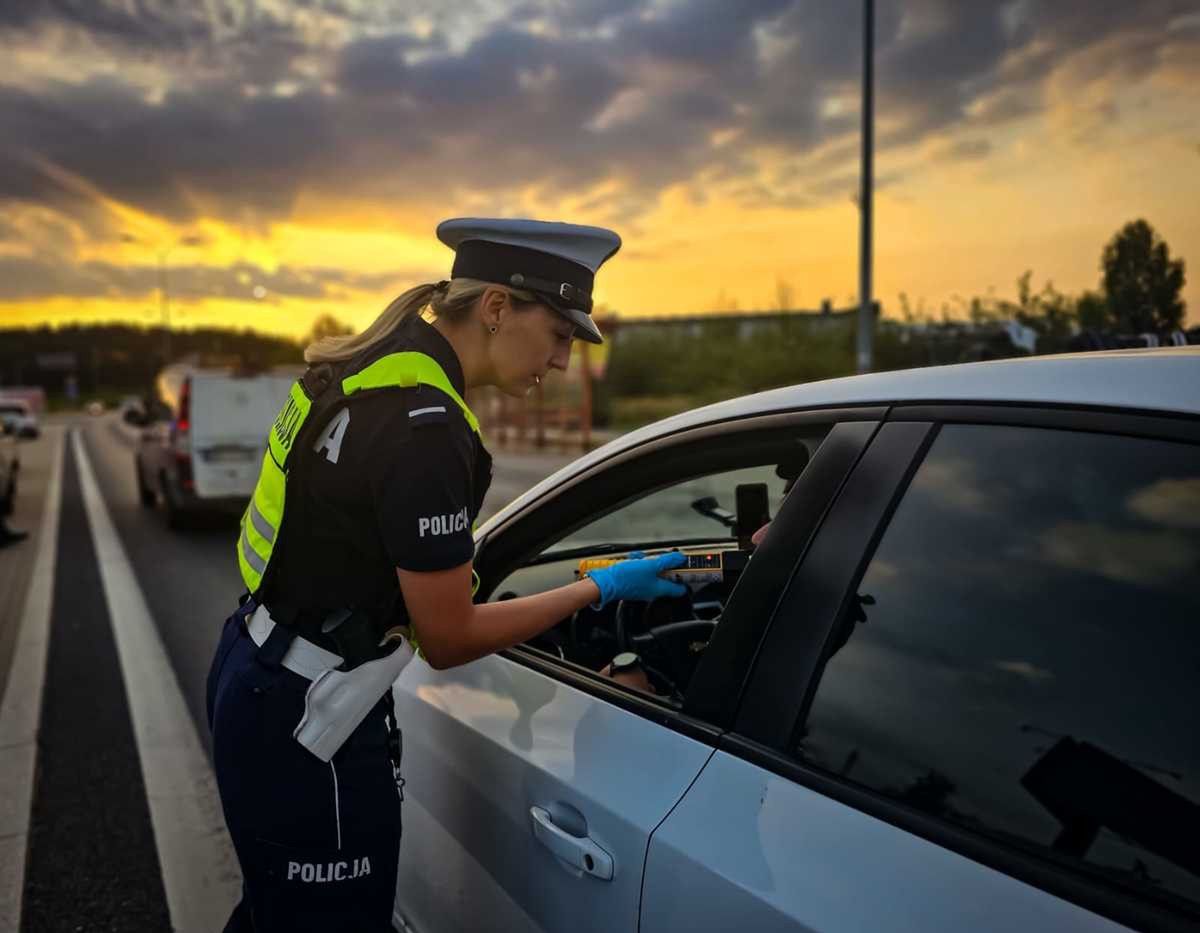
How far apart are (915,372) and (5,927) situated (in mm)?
3116

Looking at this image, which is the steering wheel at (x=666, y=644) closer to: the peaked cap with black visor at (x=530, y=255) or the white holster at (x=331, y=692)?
the white holster at (x=331, y=692)

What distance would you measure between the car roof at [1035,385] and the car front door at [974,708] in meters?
0.03

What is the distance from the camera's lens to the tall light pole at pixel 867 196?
14.0 m

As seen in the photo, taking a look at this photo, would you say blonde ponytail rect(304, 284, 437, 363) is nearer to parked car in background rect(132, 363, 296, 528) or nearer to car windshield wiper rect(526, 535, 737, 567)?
car windshield wiper rect(526, 535, 737, 567)

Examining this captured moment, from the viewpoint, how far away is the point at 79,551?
32.1 ft

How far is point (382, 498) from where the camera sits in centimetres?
136

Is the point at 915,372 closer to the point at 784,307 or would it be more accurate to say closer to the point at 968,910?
the point at 968,910

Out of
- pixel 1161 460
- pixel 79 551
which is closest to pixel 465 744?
pixel 1161 460

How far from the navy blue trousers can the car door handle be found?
284 millimetres

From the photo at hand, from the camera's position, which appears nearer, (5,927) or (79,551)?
(5,927)

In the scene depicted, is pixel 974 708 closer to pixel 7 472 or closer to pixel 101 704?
pixel 101 704

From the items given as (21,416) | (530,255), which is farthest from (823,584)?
(21,416)

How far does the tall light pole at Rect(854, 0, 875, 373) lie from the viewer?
549 inches

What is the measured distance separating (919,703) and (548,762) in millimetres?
618
